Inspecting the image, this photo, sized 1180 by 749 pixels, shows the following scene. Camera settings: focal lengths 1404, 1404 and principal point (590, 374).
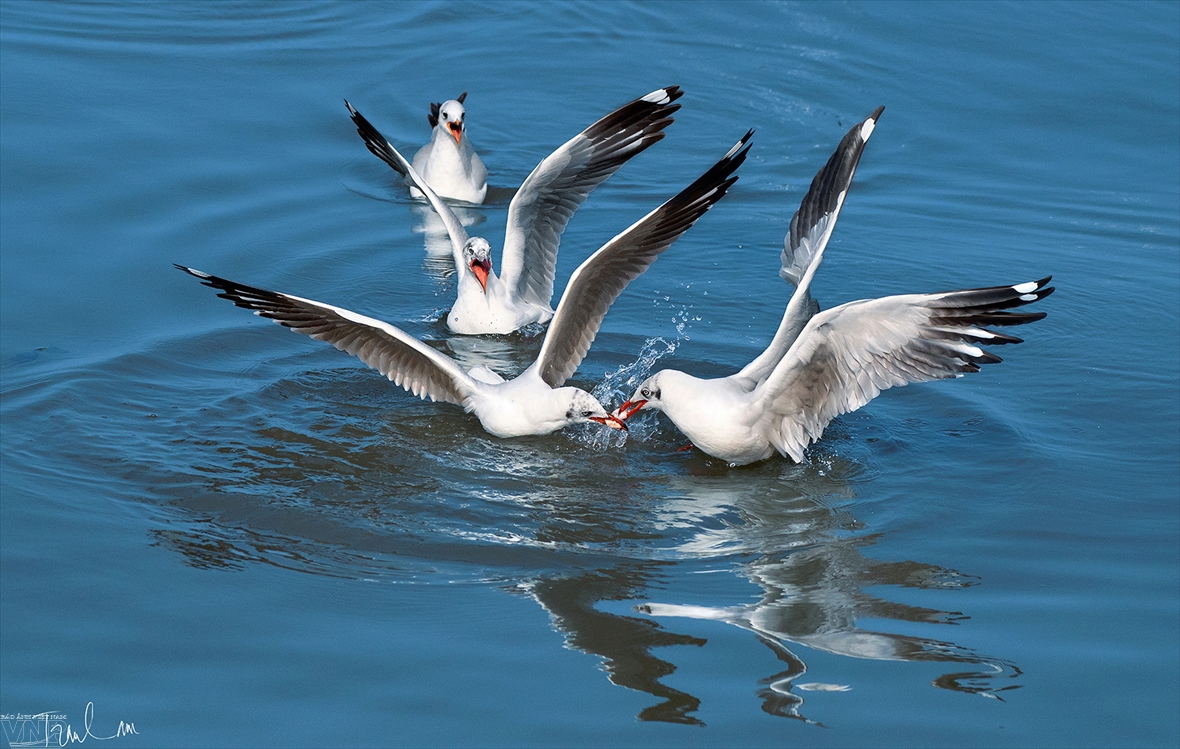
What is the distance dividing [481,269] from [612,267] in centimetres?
126

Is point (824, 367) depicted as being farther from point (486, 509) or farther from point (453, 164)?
point (453, 164)

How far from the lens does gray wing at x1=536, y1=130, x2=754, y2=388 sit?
23.5 feet

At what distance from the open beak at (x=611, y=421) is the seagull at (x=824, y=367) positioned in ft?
0.47

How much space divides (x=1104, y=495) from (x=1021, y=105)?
6.84 m

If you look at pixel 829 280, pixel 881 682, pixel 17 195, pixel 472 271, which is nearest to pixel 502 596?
pixel 881 682

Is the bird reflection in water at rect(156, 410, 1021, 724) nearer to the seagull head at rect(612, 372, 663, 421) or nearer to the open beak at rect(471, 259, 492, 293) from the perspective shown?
the seagull head at rect(612, 372, 663, 421)

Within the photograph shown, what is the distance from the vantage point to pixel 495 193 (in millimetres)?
11469

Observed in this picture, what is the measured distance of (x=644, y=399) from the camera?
6.88m

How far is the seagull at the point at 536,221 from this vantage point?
8.60 m

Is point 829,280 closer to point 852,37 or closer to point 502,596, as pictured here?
point 502,596

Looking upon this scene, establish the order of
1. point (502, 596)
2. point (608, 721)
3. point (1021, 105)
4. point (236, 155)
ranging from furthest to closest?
point (1021, 105) < point (236, 155) < point (502, 596) < point (608, 721)

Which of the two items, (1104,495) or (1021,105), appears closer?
(1104,495)

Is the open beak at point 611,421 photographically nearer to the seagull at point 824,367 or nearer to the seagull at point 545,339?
the seagull at point 545,339
